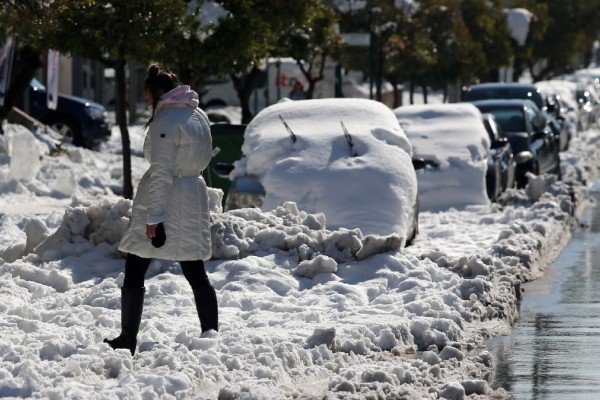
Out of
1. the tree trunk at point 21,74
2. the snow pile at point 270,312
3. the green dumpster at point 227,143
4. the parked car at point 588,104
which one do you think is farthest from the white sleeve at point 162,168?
the parked car at point 588,104

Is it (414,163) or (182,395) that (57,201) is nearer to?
(414,163)

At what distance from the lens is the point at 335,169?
1586 cm

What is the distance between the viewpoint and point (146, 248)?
31.7 ft

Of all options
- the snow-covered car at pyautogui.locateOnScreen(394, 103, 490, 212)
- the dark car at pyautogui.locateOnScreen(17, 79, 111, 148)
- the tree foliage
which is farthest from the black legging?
the dark car at pyautogui.locateOnScreen(17, 79, 111, 148)

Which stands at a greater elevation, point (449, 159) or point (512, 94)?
point (449, 159)

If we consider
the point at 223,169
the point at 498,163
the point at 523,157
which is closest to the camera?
the point at 223,169

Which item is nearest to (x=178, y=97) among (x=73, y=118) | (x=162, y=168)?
(x=162, y=168)

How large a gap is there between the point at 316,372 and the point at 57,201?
522 inches

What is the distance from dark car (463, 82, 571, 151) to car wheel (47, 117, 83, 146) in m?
7.00

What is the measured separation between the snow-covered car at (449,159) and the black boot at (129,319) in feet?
34.1

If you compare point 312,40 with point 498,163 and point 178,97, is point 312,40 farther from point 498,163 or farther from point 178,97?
point 178,97

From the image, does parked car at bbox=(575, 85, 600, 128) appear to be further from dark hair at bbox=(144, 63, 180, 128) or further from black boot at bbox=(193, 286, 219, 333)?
dark hair at bbox=(144, 63, 180, 128)

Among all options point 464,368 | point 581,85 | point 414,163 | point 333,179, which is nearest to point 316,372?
point 464,368

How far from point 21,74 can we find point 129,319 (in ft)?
56.6
